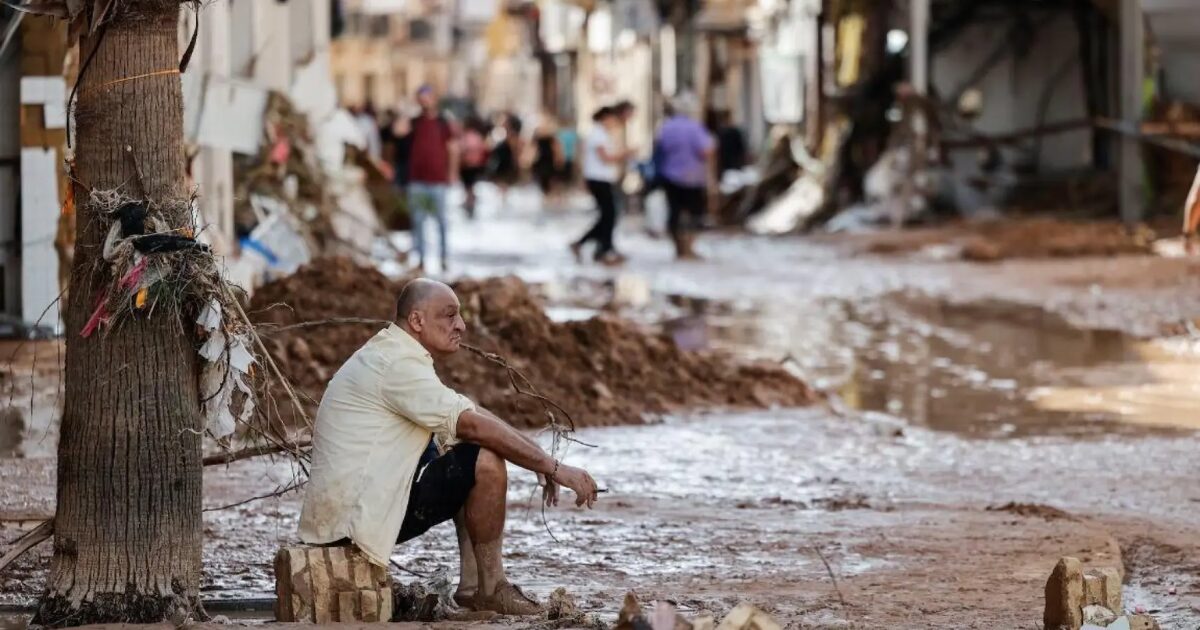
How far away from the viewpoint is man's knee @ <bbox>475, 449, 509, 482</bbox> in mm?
6371

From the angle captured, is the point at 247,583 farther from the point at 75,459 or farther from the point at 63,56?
the point at 63,56

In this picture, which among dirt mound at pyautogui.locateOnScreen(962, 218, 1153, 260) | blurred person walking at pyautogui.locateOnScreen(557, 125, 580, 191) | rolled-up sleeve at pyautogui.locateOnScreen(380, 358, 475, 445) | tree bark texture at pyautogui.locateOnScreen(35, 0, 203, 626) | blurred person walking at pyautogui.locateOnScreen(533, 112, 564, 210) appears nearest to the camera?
tree bark texture at pyautogui.locateOnScreen(35, 0, 203, 626)

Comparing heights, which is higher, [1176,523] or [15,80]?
[15,80]

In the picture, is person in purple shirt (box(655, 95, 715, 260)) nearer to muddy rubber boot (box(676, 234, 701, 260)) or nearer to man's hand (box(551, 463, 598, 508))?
muddy rubber boot (box(676, 234, 701, 260))

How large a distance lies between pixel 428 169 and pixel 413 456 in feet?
50.5

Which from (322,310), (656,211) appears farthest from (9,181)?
(656,211)

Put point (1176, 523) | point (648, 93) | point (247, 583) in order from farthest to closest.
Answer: point (648, 93) < point (1176, 523) < point (247, 583)

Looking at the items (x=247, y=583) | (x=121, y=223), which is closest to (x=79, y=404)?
(x=121, y=223)

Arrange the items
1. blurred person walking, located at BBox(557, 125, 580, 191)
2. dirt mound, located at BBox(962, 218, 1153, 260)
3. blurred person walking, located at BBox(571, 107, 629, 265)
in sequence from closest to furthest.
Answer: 1. dirt mound, located at BBox(962, 218, 1153, 260)
2. blurred person walking, located at BBox(571, 107, 629, 265)
3. blurred person walking, located at BBox(557, 125, 580, 191)

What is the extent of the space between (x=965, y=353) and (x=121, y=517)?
950cm

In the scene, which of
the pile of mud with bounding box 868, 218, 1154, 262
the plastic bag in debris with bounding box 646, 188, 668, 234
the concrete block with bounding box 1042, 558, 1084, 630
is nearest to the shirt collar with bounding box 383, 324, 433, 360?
the concrete block with bounding box 1042, 558, 1084, 630

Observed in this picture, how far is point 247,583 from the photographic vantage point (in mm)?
7020

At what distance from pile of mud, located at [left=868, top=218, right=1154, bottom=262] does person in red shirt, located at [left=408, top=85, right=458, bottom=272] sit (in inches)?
222

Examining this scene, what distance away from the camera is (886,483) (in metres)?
9.50
